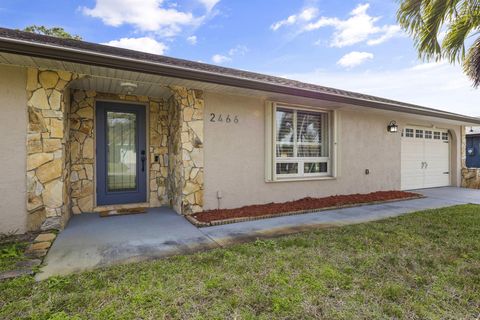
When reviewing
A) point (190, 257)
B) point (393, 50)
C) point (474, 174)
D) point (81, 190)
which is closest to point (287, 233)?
point (190, 257)

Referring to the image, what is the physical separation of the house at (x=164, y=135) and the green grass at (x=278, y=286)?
2313 mm

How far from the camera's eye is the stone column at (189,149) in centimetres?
535

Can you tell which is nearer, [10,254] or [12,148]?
[10,254]

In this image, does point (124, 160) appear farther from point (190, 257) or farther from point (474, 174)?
point (474, 174)

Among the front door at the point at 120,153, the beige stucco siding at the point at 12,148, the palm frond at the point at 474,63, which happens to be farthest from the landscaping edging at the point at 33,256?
the palm frond at the point at 474,63

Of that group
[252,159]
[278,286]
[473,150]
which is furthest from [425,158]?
[278,286]

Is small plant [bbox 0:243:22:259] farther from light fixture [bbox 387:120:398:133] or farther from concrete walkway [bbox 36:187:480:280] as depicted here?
light fixture [bbox 387:120:398:133]

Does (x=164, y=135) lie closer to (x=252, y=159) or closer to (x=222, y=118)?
(x=222, y=118)

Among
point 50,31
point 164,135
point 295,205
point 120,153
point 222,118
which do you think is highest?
point 50,31

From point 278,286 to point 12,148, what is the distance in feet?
15.4

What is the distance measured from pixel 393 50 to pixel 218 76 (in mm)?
7870

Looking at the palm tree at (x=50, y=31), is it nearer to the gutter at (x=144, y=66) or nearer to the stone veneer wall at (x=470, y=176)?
the gutter at (x=144, y=66)

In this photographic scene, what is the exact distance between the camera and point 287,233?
436cm

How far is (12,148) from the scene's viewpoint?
4117mm
